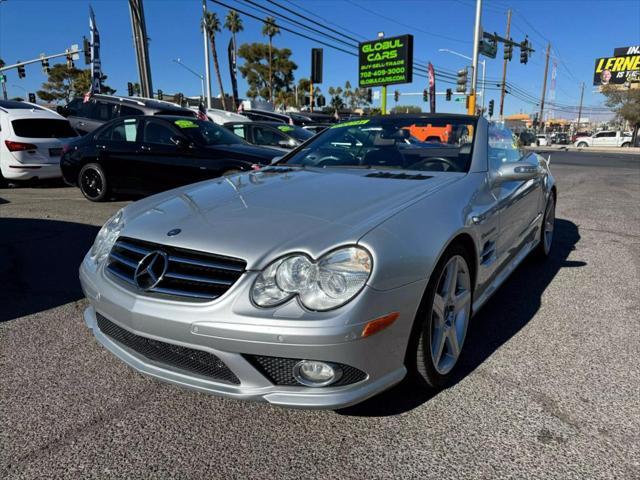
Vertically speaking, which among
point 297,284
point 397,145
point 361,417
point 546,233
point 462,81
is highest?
point 462,81

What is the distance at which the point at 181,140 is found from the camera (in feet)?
23.4

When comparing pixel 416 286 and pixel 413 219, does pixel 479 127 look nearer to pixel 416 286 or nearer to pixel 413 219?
pixel 413 219

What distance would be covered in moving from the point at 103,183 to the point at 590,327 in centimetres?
696

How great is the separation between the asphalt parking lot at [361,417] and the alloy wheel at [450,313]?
157 millimetres

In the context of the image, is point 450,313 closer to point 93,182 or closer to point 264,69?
point 93,182

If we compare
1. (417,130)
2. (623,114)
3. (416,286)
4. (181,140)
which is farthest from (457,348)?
(623,114)

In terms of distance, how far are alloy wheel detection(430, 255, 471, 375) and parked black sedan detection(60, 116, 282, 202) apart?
4.70 m

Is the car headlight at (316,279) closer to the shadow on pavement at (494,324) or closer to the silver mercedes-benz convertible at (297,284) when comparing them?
the silver mercedes-benz convertible at (297,284)

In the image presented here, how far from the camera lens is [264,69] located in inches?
2422

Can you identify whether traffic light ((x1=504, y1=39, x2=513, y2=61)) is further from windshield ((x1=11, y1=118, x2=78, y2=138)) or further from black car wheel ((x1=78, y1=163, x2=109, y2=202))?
black car wheel ((x1=78, y1=163, x2=109, y2=202))

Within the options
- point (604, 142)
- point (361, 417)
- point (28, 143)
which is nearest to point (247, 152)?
point (28, 143)

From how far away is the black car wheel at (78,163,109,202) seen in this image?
24.7ft

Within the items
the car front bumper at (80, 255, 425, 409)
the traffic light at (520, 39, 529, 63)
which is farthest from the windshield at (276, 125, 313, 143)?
the traffic light at (520, 39, 529, 63)

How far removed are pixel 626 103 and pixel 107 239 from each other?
5314 cm
